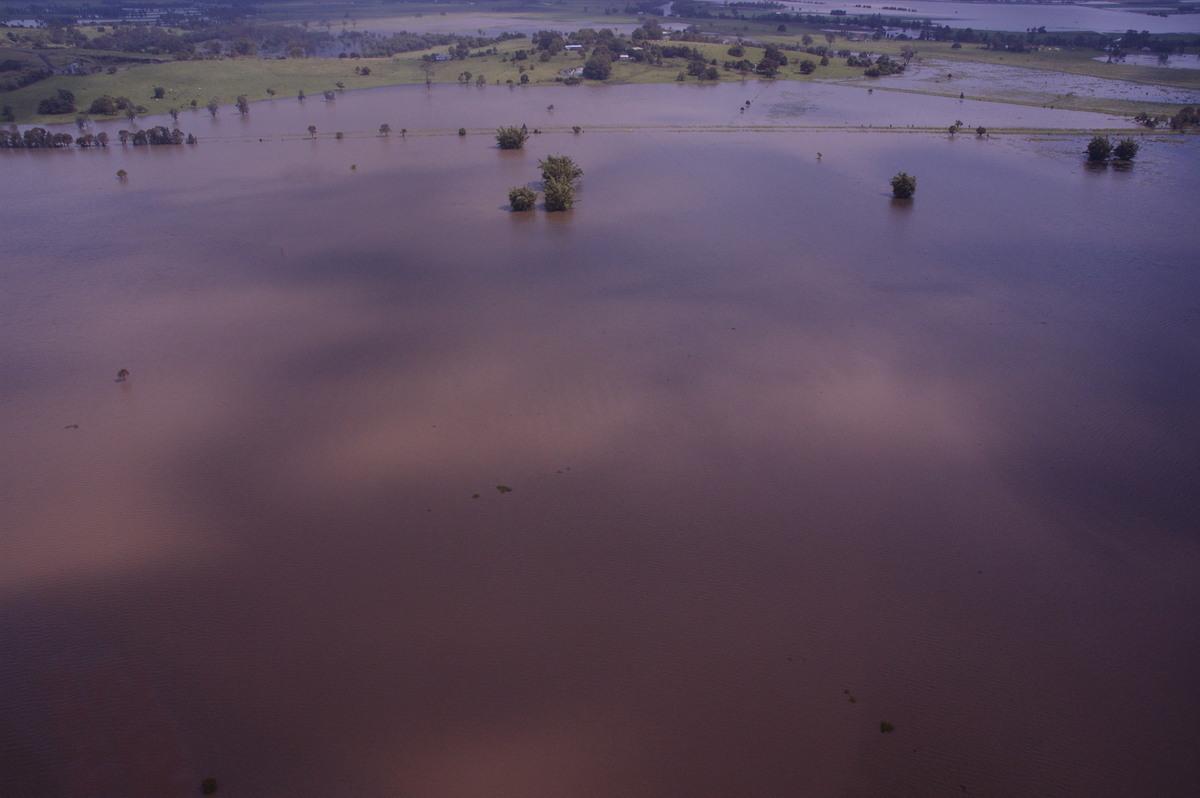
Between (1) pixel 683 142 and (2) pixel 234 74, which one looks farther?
(2) pixel 234 74

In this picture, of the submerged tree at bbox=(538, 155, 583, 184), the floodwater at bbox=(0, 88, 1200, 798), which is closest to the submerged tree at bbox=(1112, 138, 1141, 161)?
the floodwater at bbox=(0, 88, 1200, 798)

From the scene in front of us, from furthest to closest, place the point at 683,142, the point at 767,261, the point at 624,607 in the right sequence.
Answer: the point at 683,142 < the point at 767,261 < the point at 624,607

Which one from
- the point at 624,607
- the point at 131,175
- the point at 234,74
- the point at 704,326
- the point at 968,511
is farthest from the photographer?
the point at 234,74

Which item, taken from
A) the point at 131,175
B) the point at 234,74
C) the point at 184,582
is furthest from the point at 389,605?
the point at 234,74

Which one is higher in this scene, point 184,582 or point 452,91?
point 452,91

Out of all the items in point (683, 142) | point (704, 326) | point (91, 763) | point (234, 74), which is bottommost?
point (91, 763)

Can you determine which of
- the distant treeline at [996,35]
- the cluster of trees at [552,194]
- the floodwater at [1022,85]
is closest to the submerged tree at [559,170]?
the cluster of trees at [552,194]

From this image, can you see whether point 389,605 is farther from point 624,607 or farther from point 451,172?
point 451,172
